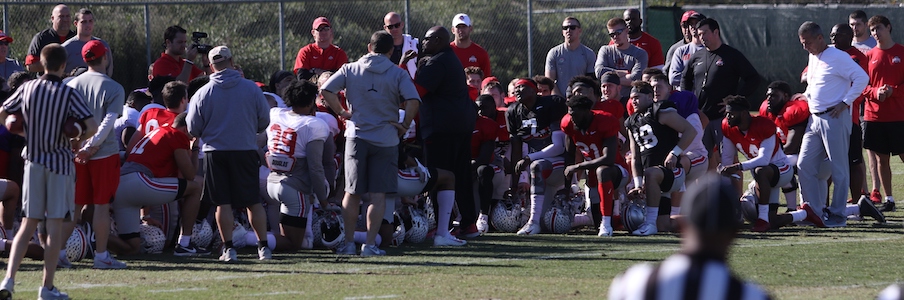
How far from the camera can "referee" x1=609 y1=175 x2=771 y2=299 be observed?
3.01 meters

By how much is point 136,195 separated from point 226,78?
44.1 inches

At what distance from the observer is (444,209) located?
10.5m

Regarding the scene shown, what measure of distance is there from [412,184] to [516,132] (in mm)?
1572

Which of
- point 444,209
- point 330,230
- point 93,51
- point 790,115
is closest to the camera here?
point 93,51

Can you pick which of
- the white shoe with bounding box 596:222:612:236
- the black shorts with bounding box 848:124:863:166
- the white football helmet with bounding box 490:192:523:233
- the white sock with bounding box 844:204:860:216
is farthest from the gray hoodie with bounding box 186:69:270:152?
the black shorts with bounding box 848:124:863:166

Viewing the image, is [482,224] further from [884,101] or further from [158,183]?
[884,101]

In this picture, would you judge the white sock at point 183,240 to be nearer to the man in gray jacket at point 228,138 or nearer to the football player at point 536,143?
the man in gray jacket at point 228,138

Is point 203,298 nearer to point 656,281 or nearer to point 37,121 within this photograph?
point 37,121

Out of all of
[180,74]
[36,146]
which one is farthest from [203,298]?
[180,74]

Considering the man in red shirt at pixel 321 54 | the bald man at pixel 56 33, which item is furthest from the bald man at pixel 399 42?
the bald man at pixel 56 33

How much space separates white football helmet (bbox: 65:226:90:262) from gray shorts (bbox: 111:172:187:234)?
288mm

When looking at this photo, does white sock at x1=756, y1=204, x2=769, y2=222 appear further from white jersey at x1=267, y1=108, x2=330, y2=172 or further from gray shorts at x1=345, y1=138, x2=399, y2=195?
white jersey at x1=267, y1=108, x2=330, y2=172

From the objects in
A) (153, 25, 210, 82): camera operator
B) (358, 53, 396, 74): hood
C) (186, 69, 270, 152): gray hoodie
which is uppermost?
(153, 25, 210, 82): camera operator

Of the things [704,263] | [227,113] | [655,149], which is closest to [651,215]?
[655,149]
